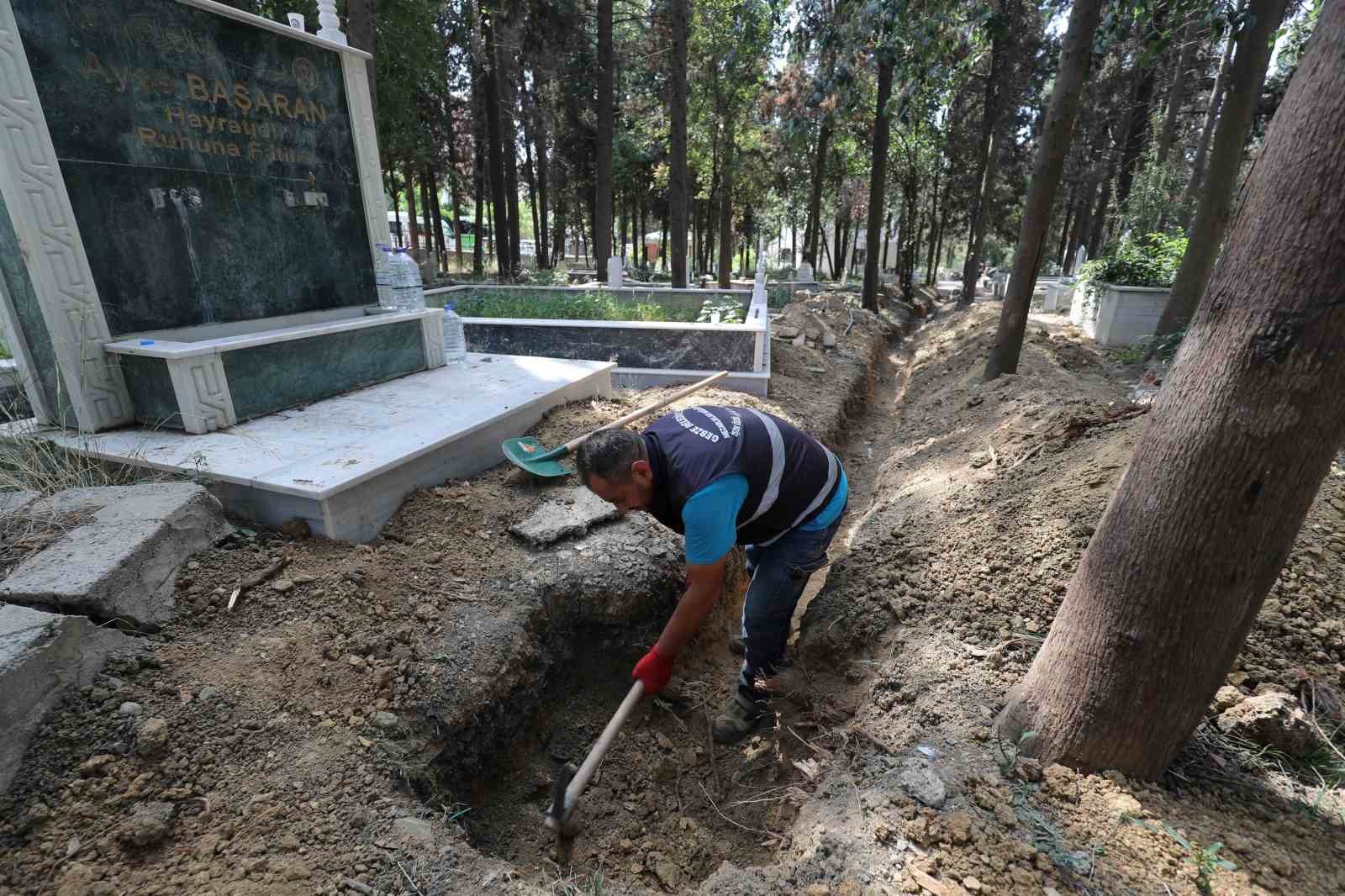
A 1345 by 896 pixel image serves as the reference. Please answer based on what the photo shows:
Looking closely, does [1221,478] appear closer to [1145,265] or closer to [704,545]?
[704,545]

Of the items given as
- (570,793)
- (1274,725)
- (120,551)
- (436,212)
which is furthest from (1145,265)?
(436,212)

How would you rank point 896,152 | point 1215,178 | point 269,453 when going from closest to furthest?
1. point 269,453
2. point 1215,178
3. point 896,152

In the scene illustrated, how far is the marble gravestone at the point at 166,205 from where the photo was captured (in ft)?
10.9

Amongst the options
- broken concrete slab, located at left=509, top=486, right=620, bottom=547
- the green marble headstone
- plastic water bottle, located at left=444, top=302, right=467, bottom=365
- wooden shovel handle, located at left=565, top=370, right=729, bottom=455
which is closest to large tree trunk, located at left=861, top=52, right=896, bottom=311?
wooden shovel handle, located at left=565, top=370, right=729, bottom=455

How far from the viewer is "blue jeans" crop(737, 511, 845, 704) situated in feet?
9.68

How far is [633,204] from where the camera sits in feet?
94.4

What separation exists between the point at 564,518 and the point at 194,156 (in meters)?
3.24

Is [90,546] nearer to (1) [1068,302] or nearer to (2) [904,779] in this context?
(2) [904,779]

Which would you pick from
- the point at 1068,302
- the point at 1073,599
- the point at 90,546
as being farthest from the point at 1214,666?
the point at 1068,302

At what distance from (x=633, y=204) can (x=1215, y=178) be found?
80.9 feet

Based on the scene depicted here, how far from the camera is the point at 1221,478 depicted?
161 centimetres

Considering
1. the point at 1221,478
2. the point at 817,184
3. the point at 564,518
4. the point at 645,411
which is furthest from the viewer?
the point at 817,184

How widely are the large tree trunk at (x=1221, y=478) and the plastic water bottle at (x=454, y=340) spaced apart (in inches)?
203

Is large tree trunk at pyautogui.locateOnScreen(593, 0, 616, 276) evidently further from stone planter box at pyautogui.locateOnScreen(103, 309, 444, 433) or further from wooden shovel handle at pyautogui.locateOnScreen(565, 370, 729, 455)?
stone planter box at pyautogui.locateOnScreen(103, 309, 444, 433)
